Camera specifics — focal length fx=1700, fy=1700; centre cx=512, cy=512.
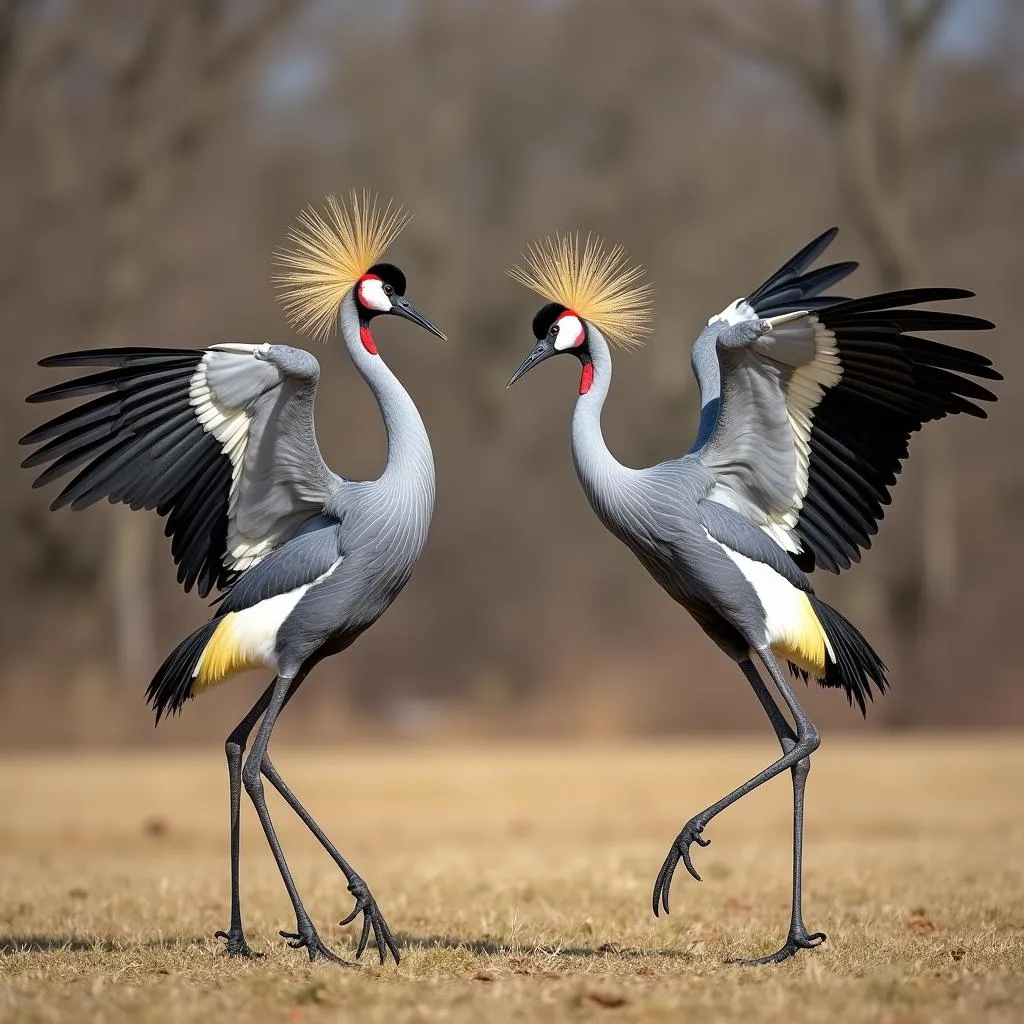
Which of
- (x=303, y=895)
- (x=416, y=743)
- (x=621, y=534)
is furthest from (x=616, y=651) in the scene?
(x=621, y=534)

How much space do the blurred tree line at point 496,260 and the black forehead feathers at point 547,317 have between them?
12.6 m

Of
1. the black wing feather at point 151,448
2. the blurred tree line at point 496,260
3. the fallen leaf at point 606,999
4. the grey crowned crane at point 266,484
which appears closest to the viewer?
the fallen leaf at point 606,999

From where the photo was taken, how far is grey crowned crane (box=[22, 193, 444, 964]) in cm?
685

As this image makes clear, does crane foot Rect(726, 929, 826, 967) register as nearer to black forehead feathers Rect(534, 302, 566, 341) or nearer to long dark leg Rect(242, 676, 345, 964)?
long dark leg Rect(242, 676, 345, 964)

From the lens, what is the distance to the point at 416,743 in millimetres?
20422

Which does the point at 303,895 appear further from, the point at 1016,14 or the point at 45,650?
the point at 1016,14

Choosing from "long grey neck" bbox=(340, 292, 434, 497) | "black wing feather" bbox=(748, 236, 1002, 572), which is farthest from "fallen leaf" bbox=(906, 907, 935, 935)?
"long grey neck" bbox=(340, 292, 434, 497)

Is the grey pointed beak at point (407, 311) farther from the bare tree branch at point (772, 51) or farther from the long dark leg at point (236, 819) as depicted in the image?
the bare tree branch at point (772, 51)

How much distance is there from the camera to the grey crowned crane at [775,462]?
6824 mm

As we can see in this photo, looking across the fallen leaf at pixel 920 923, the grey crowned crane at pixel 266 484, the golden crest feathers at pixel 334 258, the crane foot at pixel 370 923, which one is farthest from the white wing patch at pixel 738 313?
the crane foot at pixel 370 923

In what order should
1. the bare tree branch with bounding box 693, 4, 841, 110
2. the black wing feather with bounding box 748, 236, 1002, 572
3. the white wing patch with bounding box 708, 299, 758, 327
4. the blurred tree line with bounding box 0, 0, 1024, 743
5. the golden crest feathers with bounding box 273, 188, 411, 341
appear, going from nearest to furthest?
the black wing feather with bounding box 748, 236, 1002, 572, the golden crest feathers with bounding box 273, 188, 411, 341, the white wing patch with bounding box 708, 299, 758, 327, the blurred tree line with bounding box 0, 0, 1024, 743, the bare tree branch with bounding box 693, 4, 841, 110

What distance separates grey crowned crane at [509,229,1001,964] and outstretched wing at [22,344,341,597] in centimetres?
100

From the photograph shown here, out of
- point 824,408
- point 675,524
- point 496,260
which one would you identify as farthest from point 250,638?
point 496,260

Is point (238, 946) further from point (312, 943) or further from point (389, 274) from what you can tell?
point (389, 274)
